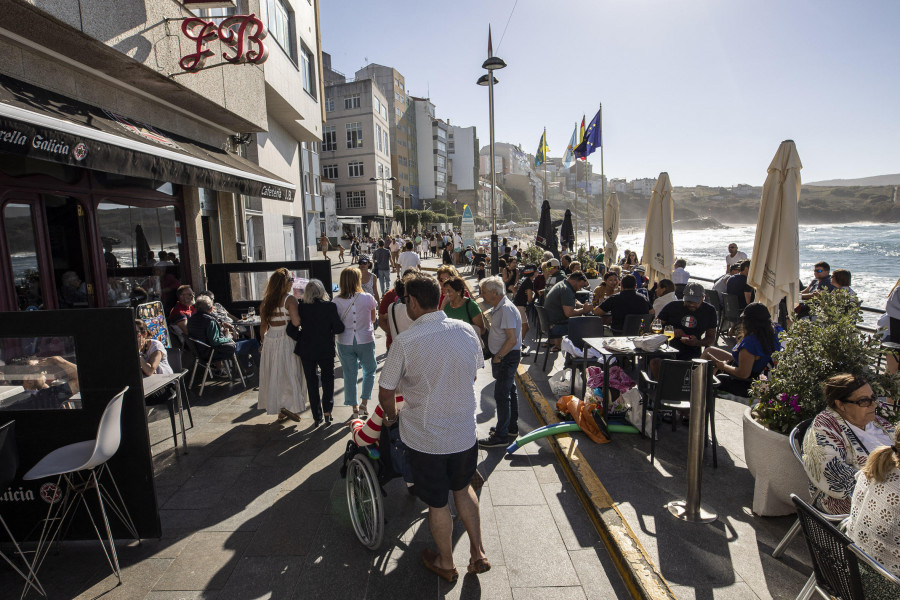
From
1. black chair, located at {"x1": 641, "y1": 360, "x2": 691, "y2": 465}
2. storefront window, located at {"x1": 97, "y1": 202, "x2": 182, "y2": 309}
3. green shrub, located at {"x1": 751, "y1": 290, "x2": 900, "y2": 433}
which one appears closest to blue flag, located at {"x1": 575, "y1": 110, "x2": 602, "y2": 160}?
storefront window, located at {"x1": 97, "y1": 202, "x2": 182, "y2": 309}

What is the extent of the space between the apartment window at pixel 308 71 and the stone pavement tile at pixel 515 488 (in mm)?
16936

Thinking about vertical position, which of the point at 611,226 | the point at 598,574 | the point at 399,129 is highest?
the point at 399,129

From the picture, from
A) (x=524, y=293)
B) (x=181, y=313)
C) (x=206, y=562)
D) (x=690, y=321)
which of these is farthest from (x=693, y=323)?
(x=181, y=313)

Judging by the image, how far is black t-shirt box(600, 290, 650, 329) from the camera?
6977 millimetres

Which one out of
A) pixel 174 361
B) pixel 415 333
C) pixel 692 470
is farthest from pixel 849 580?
pixel 174 361

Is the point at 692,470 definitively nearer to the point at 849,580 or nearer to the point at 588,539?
the point at 588,539

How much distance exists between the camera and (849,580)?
2.20 meters

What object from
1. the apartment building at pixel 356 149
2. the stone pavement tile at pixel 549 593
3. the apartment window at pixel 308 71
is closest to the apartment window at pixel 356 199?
the apartment building at pixel 356 149

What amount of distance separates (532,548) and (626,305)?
439 centimetres

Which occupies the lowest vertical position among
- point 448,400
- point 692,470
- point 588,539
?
point 588,539

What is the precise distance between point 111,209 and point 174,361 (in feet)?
12.7

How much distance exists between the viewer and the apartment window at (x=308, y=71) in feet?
58.0

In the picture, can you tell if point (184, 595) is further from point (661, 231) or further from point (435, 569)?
point (661, 231)

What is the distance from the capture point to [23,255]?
231 inches
